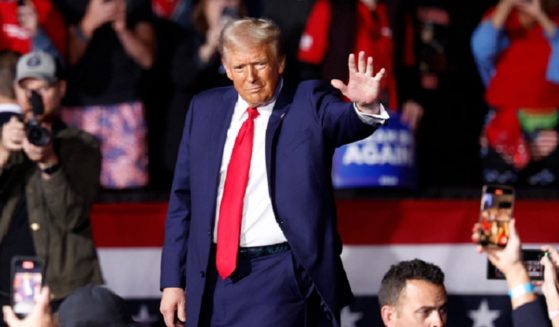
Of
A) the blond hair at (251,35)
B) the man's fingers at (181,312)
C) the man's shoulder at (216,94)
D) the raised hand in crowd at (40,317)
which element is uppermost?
the blond hair at (251,35)

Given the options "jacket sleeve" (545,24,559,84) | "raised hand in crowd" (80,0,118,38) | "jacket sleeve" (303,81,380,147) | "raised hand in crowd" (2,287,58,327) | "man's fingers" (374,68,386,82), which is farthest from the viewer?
"jacket sleeve" (545,24,559,84)

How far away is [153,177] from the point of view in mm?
7023

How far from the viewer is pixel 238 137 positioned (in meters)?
4.45

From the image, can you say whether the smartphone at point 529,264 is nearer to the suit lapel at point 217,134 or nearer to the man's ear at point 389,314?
the man's ear at point 389,314

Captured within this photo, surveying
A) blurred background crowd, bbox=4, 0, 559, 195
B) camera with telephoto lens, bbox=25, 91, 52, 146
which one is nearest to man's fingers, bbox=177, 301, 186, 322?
camera with telephoto lens, bbox=25, 91, 52, 146

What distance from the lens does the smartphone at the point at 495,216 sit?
369cm

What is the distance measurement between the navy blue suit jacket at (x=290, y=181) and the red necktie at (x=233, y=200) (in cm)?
5

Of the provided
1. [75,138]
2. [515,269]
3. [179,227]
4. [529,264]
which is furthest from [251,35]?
[75,138]

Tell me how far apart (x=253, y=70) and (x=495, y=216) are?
90cm

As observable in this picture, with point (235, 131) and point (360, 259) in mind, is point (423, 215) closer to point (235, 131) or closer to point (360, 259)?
point (360, 259)

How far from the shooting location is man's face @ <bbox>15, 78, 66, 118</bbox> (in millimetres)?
5746

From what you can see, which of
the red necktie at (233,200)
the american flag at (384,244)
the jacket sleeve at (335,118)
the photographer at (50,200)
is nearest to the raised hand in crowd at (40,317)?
the red necktie at (233,200)

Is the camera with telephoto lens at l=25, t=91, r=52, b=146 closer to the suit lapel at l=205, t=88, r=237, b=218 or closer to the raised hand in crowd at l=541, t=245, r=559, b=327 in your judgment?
the suit lapel at l=205, t=88, r=237, b=218

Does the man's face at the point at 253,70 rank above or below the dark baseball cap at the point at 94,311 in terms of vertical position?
above
